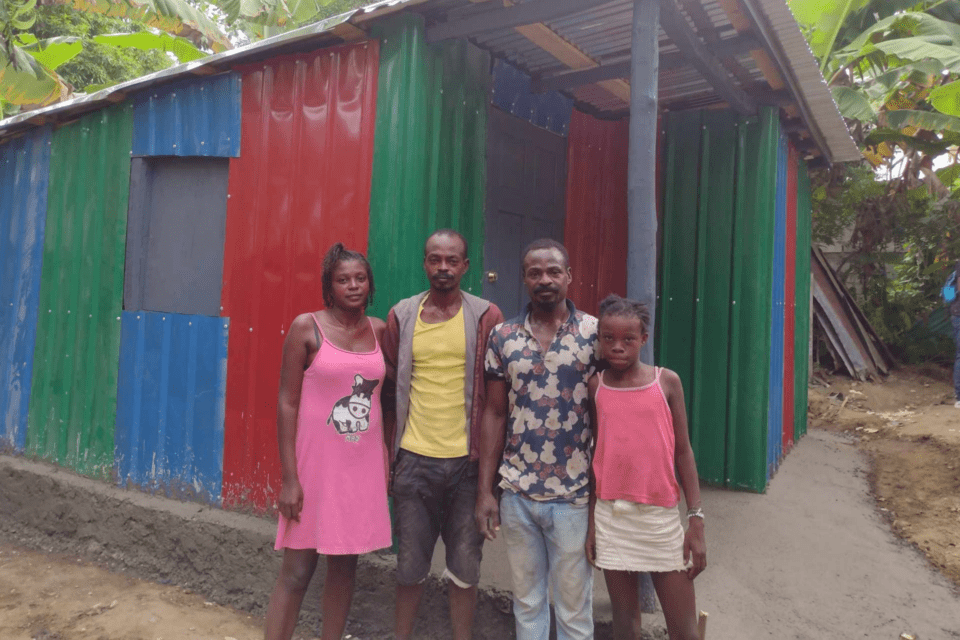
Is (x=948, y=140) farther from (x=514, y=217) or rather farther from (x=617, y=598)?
(x=617, y=598)

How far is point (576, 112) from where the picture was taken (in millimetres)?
5391

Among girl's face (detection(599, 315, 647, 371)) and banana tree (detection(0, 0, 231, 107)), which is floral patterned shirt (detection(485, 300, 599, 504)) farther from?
banana tree (detection(0, 0, 231, 107))

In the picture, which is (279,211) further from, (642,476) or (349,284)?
(642,476)

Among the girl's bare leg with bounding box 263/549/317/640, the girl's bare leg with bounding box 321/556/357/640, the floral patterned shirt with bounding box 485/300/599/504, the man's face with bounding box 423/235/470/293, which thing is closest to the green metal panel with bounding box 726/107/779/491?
the floral patterned shirt with bounding box 485/300/599/504

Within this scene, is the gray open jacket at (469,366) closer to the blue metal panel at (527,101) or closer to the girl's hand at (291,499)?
the girl's hand at (291,499)

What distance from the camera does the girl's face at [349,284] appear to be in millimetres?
2719

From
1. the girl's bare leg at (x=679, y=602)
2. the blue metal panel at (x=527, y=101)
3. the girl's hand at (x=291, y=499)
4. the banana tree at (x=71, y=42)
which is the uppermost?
the banana tree at (x=71, y=42)

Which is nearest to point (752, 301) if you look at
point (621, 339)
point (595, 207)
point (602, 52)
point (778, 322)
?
point (778, 322)

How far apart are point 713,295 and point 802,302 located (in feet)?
8.19

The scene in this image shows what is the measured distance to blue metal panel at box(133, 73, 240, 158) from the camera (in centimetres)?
422

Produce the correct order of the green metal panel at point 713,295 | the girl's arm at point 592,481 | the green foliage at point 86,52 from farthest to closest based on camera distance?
the green foliage at point 86,52 → the green metal panel at point 713,295 → the girl's arm at point 592,481

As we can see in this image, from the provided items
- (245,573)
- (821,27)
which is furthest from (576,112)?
(821,27)

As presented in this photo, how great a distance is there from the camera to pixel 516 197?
4828mm

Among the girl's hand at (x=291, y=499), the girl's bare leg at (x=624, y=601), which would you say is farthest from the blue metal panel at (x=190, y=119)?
the girl's bare leg at (x=624, y=601)
